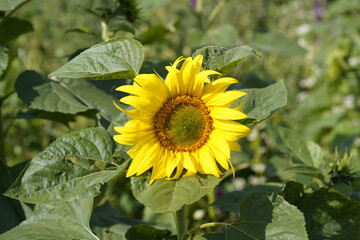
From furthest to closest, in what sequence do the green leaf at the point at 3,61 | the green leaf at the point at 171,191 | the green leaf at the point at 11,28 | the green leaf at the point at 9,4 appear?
the green leaf at the point at 11,28 → the green leaf at the point at 3,61 → the green leaf at the point at 9,4 → the green leaf at the point at 171,191

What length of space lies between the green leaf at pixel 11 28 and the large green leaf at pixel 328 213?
0.73 metres

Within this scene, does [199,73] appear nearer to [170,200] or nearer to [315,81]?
[170,200]

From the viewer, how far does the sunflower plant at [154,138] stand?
696 mm

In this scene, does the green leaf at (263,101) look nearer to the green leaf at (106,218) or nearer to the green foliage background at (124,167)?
the green foliage background at (124,167)

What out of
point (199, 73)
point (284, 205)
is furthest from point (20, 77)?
point (284, 205)

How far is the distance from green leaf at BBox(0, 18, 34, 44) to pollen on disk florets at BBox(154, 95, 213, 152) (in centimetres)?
58

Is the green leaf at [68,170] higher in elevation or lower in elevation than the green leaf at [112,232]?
higher

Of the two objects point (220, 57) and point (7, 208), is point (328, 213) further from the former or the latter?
point (7, 208)

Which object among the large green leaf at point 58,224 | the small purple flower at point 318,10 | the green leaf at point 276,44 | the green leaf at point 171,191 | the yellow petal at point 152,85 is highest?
the yellow petal at point 152,85

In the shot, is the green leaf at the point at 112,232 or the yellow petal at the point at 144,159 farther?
the green leaf at the point at 112,232

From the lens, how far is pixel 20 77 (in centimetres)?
112

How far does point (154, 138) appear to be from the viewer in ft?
2.43

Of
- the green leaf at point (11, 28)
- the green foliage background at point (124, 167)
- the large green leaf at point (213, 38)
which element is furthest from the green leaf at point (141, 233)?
the large green leaf at point (213, 38)

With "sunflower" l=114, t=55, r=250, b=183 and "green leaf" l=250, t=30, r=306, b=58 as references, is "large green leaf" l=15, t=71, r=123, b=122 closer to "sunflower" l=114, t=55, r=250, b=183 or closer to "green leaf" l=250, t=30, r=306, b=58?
"sunflower" l=114, t=55, r=250, b=183
